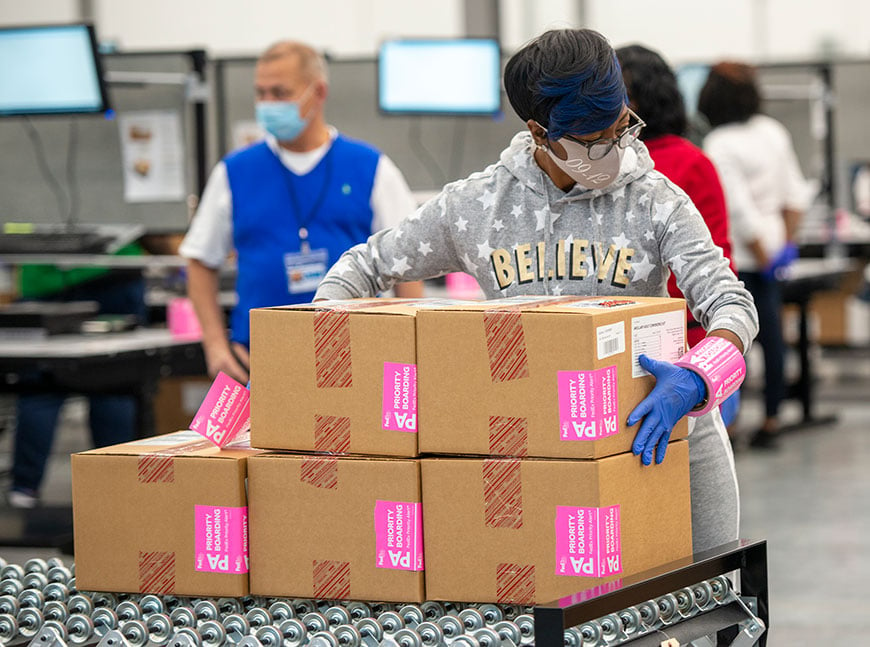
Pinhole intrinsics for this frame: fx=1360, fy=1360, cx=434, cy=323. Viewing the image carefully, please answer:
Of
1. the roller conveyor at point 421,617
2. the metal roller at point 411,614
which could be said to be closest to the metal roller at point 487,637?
the roller conveyor at point 421,617

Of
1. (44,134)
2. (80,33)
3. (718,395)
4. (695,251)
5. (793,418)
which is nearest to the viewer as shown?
(718,395)

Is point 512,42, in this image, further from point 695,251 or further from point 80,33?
point 695,251

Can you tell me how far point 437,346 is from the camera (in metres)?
1.62

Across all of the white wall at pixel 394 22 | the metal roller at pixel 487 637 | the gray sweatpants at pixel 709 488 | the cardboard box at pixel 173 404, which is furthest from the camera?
the white wall at pixel 394 22

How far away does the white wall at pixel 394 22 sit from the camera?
950cm

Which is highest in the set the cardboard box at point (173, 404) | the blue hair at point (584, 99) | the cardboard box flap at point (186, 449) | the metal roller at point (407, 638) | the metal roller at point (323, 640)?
the blue hair at point (584, 99)

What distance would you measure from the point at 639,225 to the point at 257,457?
1.94 ft

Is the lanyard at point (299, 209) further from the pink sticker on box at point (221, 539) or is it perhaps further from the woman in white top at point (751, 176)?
the woman in white top at point (751, 176)

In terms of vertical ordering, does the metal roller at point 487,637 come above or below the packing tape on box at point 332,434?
below

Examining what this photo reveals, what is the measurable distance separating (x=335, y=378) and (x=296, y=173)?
5.36 ft

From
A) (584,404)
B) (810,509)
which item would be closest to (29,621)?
(584,404)

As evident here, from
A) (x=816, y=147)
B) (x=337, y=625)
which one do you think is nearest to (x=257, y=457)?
(x=337, y=625)

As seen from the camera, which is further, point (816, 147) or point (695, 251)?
point (816, 147)

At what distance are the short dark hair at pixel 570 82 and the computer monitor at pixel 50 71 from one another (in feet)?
8.71
